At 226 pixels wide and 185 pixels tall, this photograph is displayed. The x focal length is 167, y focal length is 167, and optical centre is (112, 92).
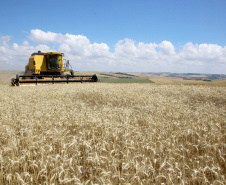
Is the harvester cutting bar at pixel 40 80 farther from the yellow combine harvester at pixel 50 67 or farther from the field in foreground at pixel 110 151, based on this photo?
the field in foreground at pixel 110 151

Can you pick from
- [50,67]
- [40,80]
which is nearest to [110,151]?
[40,80]

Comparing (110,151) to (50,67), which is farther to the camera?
(50,67)

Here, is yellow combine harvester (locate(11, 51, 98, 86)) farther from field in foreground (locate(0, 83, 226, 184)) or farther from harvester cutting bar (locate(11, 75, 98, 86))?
field in foreground (locate(0, 83, 226, 184))

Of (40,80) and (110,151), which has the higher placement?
(40,80)

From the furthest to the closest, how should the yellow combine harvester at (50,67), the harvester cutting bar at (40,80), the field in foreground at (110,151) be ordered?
the yellow combine harvester at (50,67)
the harvester cutting bar at (40,80)
the field in foreground at (110,151)

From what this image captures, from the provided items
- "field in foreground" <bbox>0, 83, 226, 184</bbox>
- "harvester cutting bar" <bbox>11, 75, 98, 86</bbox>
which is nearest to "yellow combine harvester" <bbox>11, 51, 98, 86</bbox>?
"harvester cutting bar" <bbox>11, 75, 98, 86</bbox>

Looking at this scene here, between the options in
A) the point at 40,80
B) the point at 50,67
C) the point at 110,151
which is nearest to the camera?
the point at 110,151

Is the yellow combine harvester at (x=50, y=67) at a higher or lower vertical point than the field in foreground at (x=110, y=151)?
higher

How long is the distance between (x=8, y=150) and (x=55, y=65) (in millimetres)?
18913

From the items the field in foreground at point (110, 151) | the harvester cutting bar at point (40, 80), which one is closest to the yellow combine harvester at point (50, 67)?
the harvester cutting bar at point (40, 80)

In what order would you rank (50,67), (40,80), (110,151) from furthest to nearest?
1. (50,67)
2. (40,80)
3. (110,151)

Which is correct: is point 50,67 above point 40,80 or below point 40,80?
above

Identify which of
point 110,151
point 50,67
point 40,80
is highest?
point 50,67

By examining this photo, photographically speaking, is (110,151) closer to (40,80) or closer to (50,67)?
(40,80)
